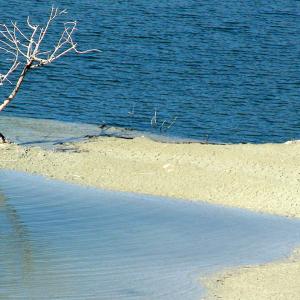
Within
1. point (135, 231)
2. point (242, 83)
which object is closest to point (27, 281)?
point (135, 231)

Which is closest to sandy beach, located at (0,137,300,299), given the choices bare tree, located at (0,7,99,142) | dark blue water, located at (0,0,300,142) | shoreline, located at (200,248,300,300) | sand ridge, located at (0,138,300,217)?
sand ridge, located at (0,138,300,217)

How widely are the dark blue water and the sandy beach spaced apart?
105 inches

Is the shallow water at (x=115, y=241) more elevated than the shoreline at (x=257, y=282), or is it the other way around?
the shoreline at (x=257, y=282)

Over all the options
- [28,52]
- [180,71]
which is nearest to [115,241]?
[28,52]

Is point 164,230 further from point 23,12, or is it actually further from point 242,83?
point 23,12

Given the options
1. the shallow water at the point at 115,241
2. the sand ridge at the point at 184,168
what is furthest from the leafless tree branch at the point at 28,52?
the shallow water at the point at 115,241

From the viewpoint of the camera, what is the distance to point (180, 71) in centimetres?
2445

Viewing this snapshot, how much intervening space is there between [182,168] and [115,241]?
3.70 metres

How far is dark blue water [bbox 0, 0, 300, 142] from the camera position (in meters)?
21.5

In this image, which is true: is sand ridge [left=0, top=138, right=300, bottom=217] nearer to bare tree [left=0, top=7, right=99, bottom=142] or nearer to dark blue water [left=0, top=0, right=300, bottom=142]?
bare tree [left=0, top=7, right=99, bottom=142]

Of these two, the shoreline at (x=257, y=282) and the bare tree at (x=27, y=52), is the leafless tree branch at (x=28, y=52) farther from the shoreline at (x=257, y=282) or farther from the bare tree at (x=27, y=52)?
the shoreline at (x=257, y=282)

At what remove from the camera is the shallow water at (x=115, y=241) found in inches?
458

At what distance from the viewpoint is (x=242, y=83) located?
23969mm

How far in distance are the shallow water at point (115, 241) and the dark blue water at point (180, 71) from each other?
574 centimetres
